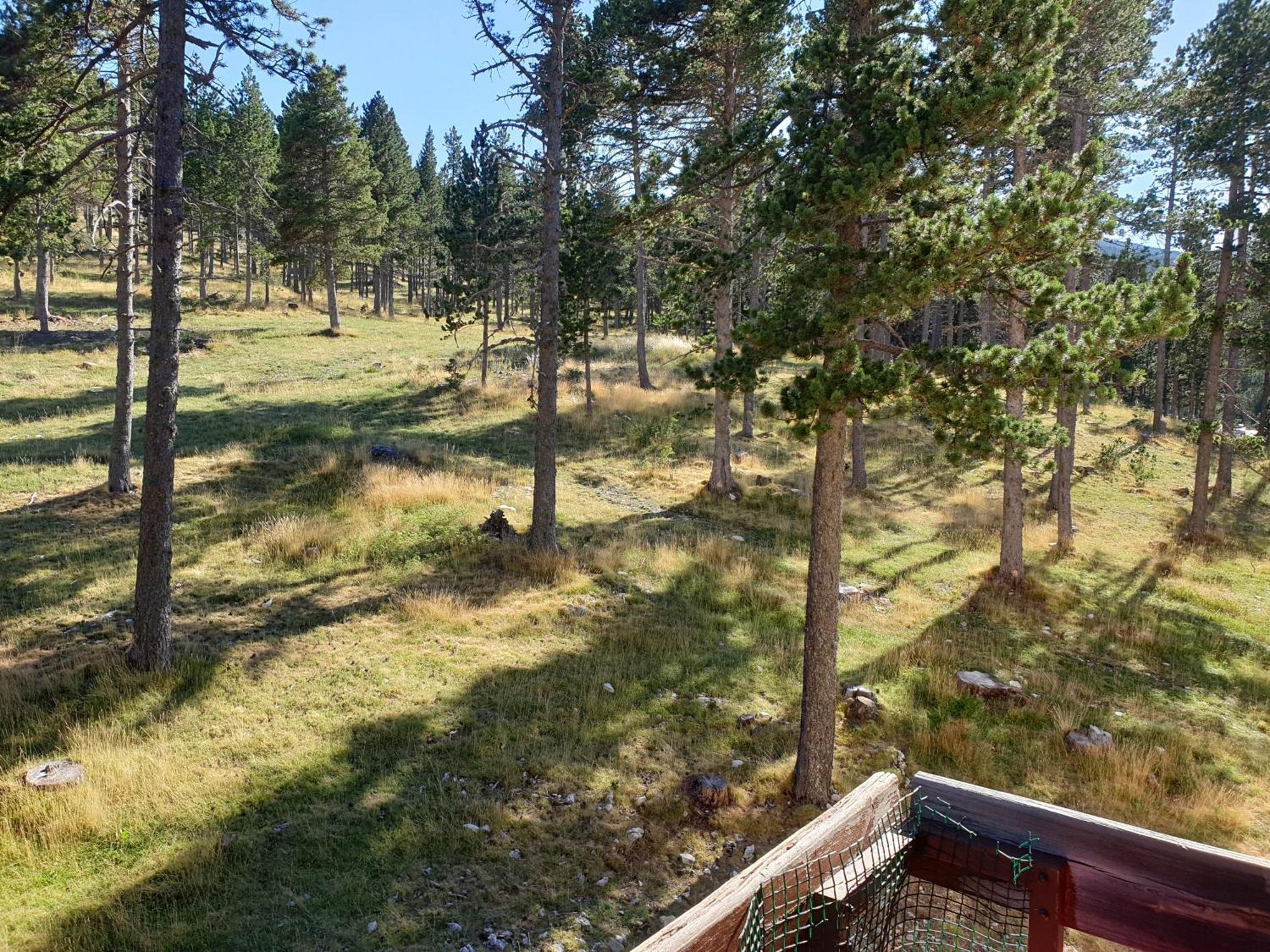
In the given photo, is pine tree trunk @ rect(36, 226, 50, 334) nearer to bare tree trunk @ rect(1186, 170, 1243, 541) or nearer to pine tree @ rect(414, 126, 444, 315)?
pine tree @ rect(414, 126, 444, 315)

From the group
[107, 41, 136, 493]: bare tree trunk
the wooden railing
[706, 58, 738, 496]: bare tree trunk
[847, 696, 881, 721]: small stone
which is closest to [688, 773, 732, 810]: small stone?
[847, 696, 881, 721]: small stone

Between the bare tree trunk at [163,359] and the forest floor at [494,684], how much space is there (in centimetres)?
62

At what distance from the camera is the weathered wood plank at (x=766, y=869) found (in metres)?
1.73

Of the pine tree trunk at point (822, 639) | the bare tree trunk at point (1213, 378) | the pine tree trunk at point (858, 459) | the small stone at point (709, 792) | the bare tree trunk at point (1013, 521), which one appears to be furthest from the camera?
the pine tree trunk at point (858, 459)

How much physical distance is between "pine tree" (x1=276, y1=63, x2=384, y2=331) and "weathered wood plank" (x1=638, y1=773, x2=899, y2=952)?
4083 centimetres

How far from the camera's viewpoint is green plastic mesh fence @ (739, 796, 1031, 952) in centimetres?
202

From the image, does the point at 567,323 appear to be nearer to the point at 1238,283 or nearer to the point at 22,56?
the point at 22,56

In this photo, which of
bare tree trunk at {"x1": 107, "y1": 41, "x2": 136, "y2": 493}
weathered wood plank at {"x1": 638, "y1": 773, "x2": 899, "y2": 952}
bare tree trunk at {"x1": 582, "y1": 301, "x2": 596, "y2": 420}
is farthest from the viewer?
bare tree trunk at {"x1": 582, "y1": 301, "x2": 596, "y2": 420}

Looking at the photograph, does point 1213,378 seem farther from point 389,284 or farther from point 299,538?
point 389,284

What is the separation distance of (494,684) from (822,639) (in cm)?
430

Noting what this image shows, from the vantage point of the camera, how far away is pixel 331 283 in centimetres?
4284

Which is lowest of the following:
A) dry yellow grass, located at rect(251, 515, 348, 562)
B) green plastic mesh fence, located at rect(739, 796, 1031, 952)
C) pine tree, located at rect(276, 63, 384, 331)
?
dry yellow grass, located at rect(251, 515, 348, 562)

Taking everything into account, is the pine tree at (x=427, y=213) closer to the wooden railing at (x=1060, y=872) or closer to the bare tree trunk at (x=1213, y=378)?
the bare tree trunk at (x=1213, y=378)

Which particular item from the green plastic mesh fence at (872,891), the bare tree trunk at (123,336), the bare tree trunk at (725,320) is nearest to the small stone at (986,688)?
the bare tree trunk at (725,320)
